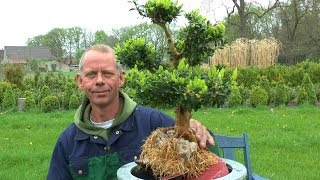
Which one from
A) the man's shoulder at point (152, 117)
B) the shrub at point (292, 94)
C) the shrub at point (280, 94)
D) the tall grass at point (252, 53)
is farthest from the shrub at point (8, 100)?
the man's shoulder at point (152, 117)

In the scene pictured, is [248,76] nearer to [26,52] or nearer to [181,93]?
[181,93]

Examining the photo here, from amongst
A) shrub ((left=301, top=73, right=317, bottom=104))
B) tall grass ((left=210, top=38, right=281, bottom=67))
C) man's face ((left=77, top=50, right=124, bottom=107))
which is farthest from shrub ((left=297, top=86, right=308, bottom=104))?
man's face ((left=77, top=50, right=124, bottom=107))

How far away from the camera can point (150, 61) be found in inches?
92.4

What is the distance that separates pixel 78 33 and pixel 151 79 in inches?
2235

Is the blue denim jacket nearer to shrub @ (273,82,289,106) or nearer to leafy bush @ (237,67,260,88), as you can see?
shrub @ (273,82,289,106)

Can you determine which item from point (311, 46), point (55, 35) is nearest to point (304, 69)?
point (311, 46)

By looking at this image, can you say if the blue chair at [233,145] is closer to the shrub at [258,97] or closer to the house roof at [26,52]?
the shrub at [258,97]

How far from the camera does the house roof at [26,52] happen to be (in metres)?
62.1

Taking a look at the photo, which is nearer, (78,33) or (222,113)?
(222,113)

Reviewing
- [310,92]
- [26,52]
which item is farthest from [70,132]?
[26,52]

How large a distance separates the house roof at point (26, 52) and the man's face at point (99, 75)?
57776 mm

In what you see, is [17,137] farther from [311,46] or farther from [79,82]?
[311,46]

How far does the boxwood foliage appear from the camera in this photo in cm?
185

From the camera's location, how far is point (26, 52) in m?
69.6
